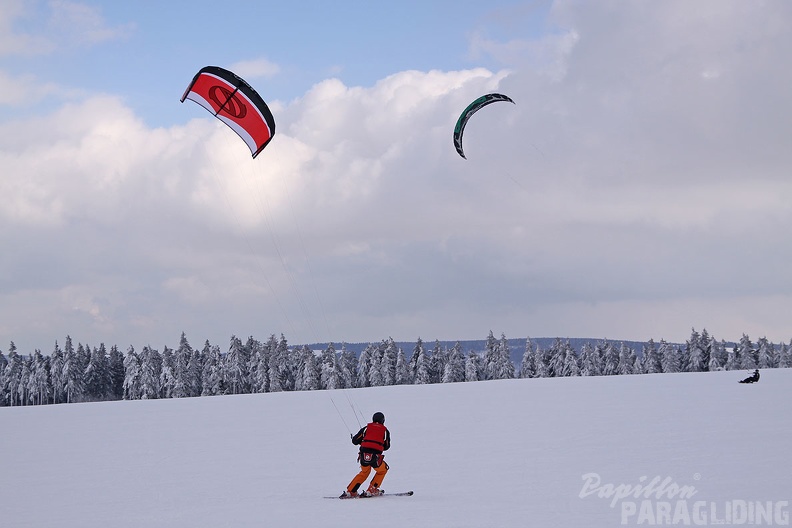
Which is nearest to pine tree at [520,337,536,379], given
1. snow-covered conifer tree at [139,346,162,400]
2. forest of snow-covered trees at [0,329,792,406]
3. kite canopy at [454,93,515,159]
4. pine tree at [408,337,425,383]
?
forest of snow-covered trees at [0,329,792,406]

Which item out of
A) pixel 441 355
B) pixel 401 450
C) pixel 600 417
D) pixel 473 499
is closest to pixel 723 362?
pixel 441 355

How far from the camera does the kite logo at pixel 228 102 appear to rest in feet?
61.5

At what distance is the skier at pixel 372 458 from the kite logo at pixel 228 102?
1001 centimetres

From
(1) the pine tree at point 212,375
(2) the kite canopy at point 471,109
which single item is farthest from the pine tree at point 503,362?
(2) the kite canopy at point 471,109

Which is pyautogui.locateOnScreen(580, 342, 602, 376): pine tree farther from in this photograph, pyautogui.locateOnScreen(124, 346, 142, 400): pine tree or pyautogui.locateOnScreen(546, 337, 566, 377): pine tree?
pyautogui.locateOnScreen(124, 346, 142, 400): pine tree

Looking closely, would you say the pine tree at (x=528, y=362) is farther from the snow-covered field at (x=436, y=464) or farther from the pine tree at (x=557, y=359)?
the snow-covered field at (x=436, y=464)

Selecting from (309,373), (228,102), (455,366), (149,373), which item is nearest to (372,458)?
(228,102)

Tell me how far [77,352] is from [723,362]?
7300 centimetres

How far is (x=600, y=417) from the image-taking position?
2169cm

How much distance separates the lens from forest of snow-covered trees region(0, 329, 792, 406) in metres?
78.6

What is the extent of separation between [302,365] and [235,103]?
6289 cm

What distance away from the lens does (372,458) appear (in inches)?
479

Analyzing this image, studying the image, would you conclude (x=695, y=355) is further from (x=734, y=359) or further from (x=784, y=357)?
(x=784, y=357)

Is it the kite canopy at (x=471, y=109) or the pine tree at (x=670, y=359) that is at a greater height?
the kite canopy at (x=471, y=109)
